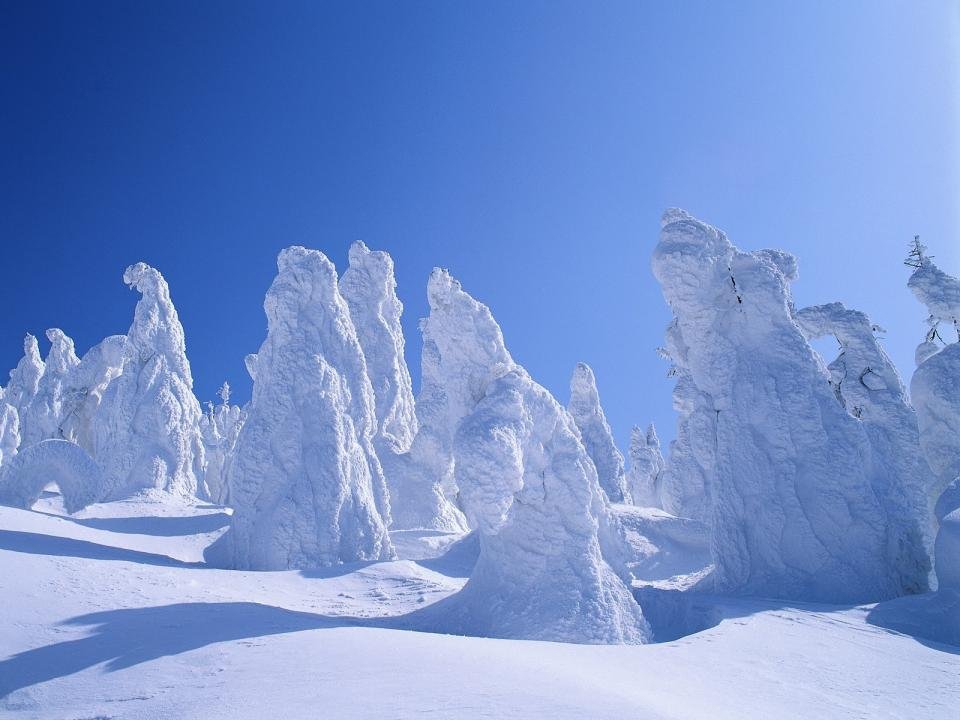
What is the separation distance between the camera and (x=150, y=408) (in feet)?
87.4

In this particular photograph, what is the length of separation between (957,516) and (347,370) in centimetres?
1811

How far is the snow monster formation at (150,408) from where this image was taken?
86.0 ft

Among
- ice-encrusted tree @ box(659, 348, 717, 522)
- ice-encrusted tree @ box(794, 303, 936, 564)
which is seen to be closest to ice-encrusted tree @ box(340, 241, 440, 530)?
ice-encrusted tree @ box(659, 348, 717, 522)

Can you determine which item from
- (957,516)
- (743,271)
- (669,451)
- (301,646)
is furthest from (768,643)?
(669,451)

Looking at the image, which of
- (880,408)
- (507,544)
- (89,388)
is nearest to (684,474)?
(880,408)

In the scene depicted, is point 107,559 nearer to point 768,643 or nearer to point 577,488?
point 577,488

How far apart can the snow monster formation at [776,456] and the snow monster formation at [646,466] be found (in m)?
27.5

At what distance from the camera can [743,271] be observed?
1820cm

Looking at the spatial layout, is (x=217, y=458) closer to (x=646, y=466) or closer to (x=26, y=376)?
(x=26, y=376)

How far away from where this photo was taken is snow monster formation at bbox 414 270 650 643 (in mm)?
11414

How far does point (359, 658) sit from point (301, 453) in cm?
1179

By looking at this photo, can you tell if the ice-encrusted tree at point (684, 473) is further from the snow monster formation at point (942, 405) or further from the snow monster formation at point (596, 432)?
the snow monster formation at point (942, 405)

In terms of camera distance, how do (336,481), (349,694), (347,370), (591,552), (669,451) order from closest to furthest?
(349,694) < (591,552) < (336,481) < (347,370) < (669,451)

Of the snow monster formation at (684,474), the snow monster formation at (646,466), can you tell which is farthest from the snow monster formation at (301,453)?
the snow monster formation at (646,466)
